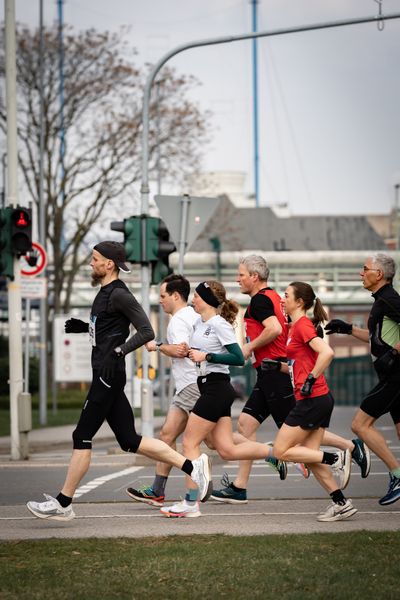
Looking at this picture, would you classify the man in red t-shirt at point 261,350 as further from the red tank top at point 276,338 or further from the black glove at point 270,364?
the black glove at point 270,364

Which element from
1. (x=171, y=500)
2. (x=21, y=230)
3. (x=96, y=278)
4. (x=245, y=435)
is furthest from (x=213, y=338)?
(x=21, y=230)

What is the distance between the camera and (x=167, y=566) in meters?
7.62

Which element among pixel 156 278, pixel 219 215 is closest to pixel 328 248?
pixel 219 215

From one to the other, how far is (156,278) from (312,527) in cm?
942

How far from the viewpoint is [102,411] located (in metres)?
9.95

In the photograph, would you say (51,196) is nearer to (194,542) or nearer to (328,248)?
(194,542)

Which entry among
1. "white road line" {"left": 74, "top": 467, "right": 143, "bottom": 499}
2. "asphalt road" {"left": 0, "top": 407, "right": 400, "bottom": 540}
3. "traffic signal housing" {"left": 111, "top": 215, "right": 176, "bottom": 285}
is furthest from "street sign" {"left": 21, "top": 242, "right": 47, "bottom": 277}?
"white road line" {"left": 74, "top": 467, "right": 143, "bottom": 499}

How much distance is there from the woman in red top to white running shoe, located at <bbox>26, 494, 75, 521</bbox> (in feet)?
4.98

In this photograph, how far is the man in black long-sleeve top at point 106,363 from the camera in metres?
9.81

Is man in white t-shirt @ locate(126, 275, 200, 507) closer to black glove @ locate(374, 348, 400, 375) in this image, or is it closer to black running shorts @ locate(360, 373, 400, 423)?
black running shorts @ locate(360, 373, 400, 423)

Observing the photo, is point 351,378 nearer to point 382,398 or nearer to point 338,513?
point 382,398

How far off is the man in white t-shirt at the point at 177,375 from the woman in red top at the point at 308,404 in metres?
1.33

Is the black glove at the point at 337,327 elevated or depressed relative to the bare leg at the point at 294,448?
elevated

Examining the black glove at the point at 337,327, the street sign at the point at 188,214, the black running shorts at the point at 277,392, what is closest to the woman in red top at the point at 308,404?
the black glove at the point at 337,327
